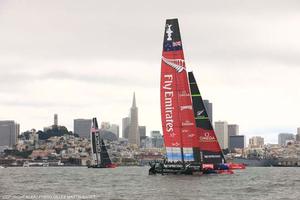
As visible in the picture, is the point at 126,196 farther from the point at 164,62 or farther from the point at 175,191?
the point at 164,62

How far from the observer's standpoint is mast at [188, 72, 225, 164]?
345 ft

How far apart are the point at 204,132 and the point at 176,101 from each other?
42.8 ft

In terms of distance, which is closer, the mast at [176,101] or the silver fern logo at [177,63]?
the silver fern logo at [177,63]

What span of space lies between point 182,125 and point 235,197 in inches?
1237

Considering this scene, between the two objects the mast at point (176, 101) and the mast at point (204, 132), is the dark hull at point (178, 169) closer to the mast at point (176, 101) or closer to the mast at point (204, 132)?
the mast at point (176, 101)

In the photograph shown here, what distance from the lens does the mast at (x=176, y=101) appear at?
3716 inches

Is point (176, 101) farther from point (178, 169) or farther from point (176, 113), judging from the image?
point (178, 169)

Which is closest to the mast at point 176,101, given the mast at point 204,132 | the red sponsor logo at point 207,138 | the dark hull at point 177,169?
the dark hull at point 177,169

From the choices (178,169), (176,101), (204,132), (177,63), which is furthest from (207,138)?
(177,63)

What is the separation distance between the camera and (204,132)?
349 ft

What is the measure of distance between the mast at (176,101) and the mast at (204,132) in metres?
8.29

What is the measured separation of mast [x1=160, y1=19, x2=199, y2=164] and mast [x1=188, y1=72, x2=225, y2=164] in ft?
27.2

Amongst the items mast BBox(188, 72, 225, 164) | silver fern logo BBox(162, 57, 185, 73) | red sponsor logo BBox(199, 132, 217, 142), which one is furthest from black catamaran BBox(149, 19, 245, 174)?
red sponsor logo BBox(199, 132, 217, 142)

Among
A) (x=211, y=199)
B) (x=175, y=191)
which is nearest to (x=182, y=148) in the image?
(x=175, y=191)
